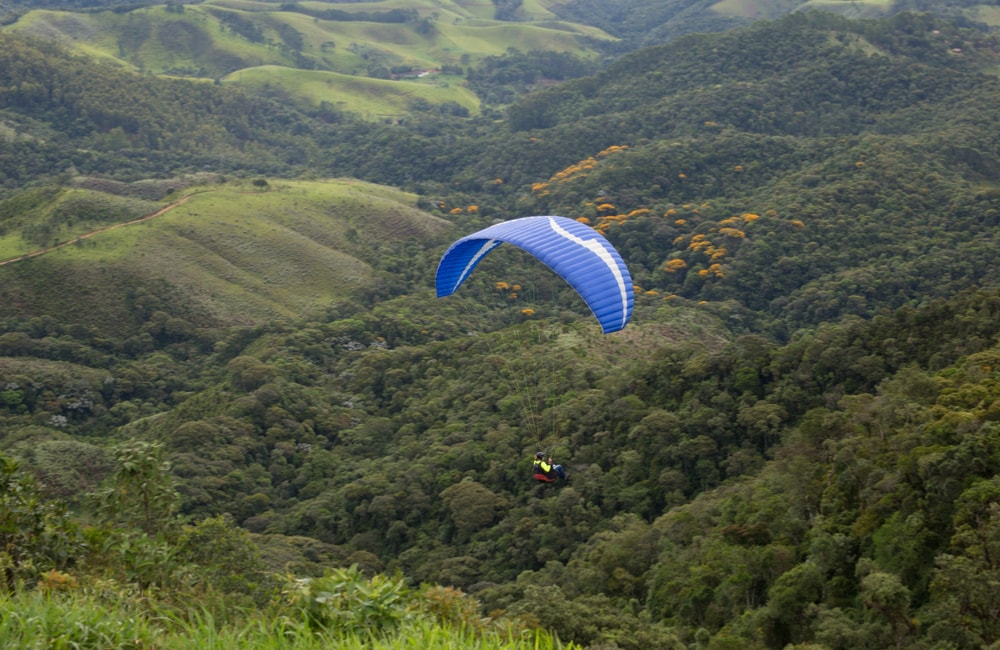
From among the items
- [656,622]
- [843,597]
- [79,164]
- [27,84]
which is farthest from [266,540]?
[27,84]

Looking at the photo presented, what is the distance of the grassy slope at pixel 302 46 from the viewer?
146000 mm

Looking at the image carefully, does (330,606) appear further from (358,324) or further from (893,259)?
(893,259)

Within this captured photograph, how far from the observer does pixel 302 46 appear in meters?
167

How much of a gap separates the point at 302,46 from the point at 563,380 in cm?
13459

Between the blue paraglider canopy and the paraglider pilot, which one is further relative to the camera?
the paraglider pilot

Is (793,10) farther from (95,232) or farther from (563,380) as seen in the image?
(563,380)

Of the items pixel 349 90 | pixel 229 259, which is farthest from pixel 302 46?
pixel 229 259

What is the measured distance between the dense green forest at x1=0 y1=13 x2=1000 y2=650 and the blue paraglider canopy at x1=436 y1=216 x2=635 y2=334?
621 centimetres

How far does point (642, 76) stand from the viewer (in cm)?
12419

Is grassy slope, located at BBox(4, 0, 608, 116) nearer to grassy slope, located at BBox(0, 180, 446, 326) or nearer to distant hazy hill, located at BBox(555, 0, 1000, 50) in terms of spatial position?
distant hazy hill, located at BBox(555, 0, 1000, 50)

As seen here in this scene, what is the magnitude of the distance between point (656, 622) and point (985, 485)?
812cm

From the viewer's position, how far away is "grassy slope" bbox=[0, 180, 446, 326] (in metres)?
66.9

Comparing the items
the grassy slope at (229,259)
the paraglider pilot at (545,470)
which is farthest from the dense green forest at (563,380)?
the paraglider pilot at (545,470)

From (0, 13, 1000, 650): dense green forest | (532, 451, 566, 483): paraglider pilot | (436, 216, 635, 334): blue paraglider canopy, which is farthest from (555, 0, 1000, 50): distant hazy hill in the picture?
(532, 451, 566, 483): paraglider pilot
